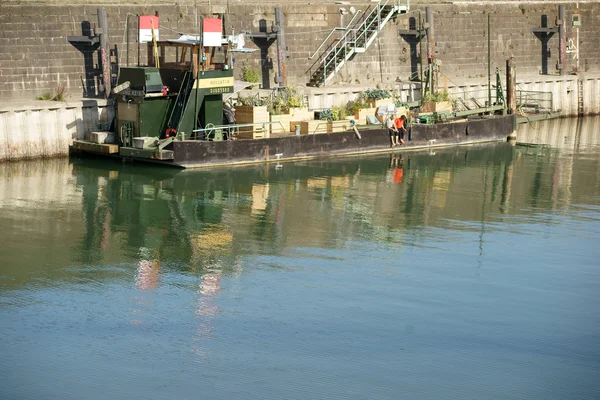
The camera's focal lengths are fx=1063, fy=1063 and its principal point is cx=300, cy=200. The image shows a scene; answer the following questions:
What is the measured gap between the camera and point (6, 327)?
15.3 metres

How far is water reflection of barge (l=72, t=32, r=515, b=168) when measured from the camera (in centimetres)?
2894

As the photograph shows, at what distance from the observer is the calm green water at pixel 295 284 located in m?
13.6

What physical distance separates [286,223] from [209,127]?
287 inches

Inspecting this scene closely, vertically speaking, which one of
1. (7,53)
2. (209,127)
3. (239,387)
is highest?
(7,53)

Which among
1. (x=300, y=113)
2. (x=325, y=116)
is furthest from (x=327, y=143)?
(x=300, y=113)

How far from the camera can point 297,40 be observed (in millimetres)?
38281

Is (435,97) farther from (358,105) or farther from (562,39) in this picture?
(562,39)

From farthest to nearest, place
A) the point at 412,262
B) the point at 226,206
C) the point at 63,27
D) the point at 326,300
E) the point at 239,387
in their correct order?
1. the point at 63,27
2. the point at 226,206
3. the point at 412,262
4. the point at 326,300
5. the point at 239,387

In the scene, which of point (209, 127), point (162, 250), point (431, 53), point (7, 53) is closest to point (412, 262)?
point (162, 250)

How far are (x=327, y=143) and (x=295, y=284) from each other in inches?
561

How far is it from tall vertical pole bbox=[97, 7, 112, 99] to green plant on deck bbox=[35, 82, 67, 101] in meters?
1.21

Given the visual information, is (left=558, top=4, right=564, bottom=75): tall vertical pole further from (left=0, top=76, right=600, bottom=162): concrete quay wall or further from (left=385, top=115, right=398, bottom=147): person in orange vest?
(left=0, top=76, right=600, bottom=162): concrete quay wall

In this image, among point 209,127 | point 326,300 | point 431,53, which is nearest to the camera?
point 326,300

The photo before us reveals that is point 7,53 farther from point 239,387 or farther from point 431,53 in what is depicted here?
point 239,387
